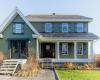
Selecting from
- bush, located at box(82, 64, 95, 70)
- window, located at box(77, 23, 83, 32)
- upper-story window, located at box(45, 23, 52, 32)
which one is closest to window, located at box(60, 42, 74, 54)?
window, located at box(77, 23, 83, 32)

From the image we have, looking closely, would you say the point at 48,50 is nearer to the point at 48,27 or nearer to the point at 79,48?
the point at 48,27

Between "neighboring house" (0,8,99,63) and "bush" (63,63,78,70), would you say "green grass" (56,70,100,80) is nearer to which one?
"bush" (63,63,78,70)

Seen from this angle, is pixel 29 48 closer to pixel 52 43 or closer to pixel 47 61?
pixel 47 61

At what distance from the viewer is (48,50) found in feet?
127

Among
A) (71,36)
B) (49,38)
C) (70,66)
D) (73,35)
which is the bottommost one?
(70,66)

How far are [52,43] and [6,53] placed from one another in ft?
26.9

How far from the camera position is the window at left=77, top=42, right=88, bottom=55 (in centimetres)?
3700

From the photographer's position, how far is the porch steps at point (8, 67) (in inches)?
962

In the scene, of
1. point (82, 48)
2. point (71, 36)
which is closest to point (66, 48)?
point (82, 48)

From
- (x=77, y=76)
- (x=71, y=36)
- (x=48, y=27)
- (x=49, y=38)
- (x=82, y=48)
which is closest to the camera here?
(x=77, y=76)

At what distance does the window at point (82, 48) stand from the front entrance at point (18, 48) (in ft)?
26.0

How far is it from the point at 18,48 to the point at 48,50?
6450 mm

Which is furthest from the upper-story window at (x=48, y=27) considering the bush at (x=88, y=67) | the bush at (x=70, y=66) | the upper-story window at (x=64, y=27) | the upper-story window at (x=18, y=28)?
the bush at (x=88, y=67)

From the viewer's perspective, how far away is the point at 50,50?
A: 3862cm
